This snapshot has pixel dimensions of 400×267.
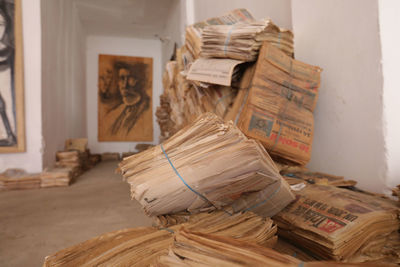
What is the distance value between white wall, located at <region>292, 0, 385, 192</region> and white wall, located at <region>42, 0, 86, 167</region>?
3.30m

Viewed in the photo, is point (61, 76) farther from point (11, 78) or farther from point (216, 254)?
point (216, 254)

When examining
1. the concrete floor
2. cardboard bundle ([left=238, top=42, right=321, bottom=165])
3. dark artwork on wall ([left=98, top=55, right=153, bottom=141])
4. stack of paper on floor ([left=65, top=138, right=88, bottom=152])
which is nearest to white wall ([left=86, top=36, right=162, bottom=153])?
dark artwork on wall ([left=98, top=55, right=153, bottom=141])

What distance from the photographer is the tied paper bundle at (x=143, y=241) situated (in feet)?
2.07

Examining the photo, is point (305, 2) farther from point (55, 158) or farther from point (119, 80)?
point (119, 80)

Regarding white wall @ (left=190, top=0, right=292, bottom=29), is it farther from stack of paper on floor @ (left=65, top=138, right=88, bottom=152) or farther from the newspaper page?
stack of paper on floor @ (left=65, top=138, right=88, bottom=152)

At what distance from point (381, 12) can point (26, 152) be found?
3754 millimetres

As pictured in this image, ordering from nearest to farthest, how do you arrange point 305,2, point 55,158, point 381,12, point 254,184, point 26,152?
1. point 254,184
2. point 381,12
3. point 305,2
4. point 26,152
5. point 55,158

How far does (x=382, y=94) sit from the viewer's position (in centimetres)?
110

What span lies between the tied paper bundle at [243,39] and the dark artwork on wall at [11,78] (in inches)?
112

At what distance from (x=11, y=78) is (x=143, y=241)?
3350 millimetres

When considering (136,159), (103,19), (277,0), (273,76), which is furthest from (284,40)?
(103,19)

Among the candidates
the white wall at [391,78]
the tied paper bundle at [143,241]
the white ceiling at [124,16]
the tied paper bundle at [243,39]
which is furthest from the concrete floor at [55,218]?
the white ceiling at [124,16]

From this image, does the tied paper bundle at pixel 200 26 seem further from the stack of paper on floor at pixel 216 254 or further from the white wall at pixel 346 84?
the stack of paper on floor at pixel 216 254

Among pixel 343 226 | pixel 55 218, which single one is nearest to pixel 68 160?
pixel 55 218
